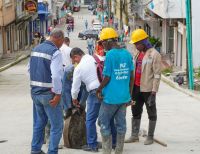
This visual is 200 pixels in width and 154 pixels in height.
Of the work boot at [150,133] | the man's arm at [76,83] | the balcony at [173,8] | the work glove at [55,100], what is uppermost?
the balcony at [173,8]

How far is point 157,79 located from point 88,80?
42.2 inches

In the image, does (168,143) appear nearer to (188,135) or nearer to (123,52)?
(188,135)

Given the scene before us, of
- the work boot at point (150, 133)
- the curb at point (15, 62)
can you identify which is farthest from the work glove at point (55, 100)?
the curb at point (15, 62)

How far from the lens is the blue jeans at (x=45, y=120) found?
7.92m

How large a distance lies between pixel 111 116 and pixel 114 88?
0.42 m

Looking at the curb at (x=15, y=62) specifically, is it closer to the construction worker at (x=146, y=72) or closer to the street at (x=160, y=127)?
the street at (x=160, y=127)

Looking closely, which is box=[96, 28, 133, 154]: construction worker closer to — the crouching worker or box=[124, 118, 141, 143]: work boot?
the crouching worker

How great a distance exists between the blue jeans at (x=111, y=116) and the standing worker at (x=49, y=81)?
554 mm

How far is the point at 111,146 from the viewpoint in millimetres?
8359

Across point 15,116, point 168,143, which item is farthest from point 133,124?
point 15,116

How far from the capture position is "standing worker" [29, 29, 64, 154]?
7.83 metres

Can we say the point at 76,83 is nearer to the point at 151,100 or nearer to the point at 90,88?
the point at 90,88

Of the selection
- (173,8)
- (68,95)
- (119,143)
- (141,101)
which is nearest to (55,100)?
(119,143)

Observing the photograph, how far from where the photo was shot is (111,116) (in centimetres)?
817
